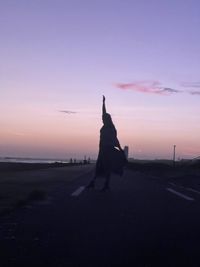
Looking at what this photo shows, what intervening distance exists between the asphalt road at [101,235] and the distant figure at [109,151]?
22.7 feet

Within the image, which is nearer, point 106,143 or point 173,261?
point 173,261

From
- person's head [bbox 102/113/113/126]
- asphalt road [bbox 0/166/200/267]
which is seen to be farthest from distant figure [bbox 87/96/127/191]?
asphalt road [bbox 0/166/200/267]

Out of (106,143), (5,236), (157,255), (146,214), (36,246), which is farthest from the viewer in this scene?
(106,143)

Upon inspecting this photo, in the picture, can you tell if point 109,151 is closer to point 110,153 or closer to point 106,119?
point 110,153

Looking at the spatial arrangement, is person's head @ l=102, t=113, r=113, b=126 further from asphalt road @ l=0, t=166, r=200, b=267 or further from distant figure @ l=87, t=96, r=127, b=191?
asphalt road @ l=0, t=166, r=200, b=267

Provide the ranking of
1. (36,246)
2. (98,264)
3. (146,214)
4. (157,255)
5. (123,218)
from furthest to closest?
(146,214)
(123,218)
(36,246)
(157,255)
(98,264)

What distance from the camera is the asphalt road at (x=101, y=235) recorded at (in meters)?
7.49

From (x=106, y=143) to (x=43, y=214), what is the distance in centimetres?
932

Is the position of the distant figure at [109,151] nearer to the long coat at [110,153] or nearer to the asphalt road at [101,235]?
the long coat at [110,153]

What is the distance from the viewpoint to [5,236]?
9344 millimetres

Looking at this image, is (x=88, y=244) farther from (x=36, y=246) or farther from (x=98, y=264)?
(x=98, y=264)

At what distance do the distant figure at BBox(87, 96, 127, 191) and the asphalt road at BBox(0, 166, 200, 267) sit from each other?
273 inches

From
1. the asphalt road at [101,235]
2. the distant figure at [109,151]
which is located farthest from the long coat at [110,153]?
the asphalt road at [101,235]

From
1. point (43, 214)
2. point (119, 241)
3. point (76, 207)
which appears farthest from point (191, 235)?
point (76, 207)
